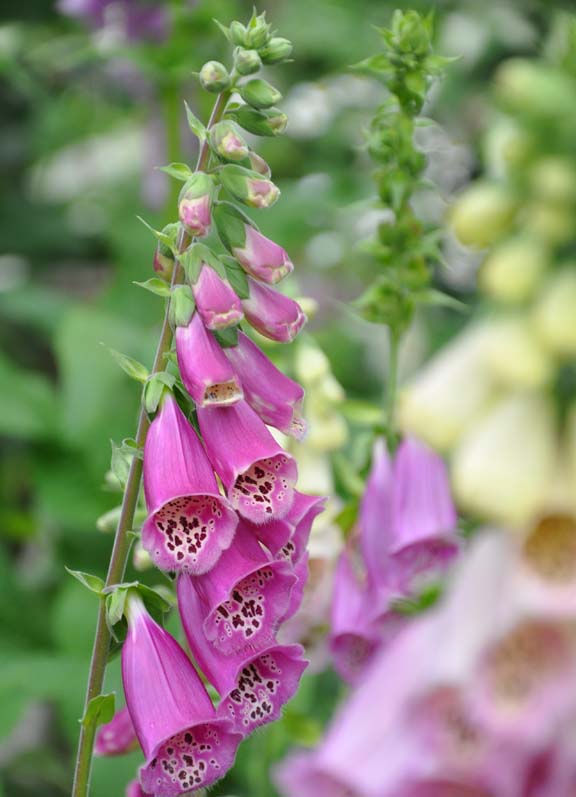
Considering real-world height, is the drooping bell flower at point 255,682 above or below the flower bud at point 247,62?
below

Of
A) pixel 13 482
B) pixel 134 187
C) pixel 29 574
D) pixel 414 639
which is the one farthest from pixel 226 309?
pixel 134 187

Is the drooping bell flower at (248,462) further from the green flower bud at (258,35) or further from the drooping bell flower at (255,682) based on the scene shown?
the green flower bud at (258,35)

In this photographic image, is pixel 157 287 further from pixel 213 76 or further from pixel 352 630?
pixel 352 630

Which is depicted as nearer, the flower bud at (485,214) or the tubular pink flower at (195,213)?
the flower bud at (485,214)

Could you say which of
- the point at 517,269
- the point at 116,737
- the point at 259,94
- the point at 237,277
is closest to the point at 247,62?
the point at 259,94

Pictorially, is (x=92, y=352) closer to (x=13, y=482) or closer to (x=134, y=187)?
(x=13, y=482)

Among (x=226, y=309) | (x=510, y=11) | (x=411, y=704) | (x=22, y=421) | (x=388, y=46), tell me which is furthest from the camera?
(x=510, y=11)

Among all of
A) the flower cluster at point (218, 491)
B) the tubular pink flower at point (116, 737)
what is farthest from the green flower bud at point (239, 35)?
the tubular pink flower at point (116, 737)
